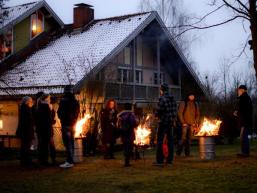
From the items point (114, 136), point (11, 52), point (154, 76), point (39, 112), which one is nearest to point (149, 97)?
point (154, 76)

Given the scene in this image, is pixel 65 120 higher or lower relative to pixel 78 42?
lower

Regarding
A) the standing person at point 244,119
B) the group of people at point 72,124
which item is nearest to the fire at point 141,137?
the group of people at point 72,124

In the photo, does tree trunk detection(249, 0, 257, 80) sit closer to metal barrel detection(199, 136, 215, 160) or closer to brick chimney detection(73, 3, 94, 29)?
metal barrel detection(199, 136, 215, 160)

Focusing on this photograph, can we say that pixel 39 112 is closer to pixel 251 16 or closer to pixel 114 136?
pixel 114 136

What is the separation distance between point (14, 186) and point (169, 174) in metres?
3.12

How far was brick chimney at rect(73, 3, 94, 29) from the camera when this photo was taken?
2792cm

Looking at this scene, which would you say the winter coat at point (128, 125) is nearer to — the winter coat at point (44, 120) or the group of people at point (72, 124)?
the group of people at point (72, 124)

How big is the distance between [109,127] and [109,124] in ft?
0.35

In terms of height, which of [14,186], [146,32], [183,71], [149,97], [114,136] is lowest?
[14,186]

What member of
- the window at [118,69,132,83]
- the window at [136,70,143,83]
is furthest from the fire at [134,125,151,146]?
the window at [136,70,143,83]

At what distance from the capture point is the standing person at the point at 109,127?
14242mm

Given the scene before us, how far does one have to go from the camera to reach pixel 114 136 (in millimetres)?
14156

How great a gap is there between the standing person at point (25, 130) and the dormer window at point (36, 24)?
16939 millimetres

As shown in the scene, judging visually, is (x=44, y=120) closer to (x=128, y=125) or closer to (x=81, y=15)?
(x=128, y=125)
